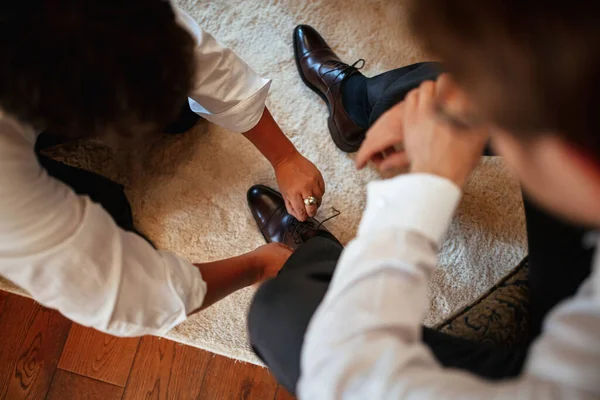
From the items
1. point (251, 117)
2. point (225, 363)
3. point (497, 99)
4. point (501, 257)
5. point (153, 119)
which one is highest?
point (497, 99)

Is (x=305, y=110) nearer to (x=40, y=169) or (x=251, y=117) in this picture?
(x=251, y=117)

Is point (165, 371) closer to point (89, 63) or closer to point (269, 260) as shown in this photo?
point (269, 260)

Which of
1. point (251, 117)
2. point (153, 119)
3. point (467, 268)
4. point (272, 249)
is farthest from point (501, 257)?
point (153, 119)

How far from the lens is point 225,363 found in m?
0.91

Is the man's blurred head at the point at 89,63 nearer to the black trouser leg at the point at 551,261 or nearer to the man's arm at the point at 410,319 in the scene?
the man's arm at the point at 410,319

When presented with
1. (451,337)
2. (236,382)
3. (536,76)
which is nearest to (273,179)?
(236,382)

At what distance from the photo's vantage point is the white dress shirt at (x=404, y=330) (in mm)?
390

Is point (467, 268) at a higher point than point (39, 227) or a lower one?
lower

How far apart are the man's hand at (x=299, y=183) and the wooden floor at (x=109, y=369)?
34 cm

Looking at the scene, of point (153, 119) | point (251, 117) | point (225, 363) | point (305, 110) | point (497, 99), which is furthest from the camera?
point (305, 110)

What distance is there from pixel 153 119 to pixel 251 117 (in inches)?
12.2

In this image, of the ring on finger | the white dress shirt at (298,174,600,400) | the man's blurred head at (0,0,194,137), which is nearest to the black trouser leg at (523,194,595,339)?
the white dress shirt at (298,174,600,400)

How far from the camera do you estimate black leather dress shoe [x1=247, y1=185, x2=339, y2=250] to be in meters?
0.93

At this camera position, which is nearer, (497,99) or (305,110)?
(497,99)
